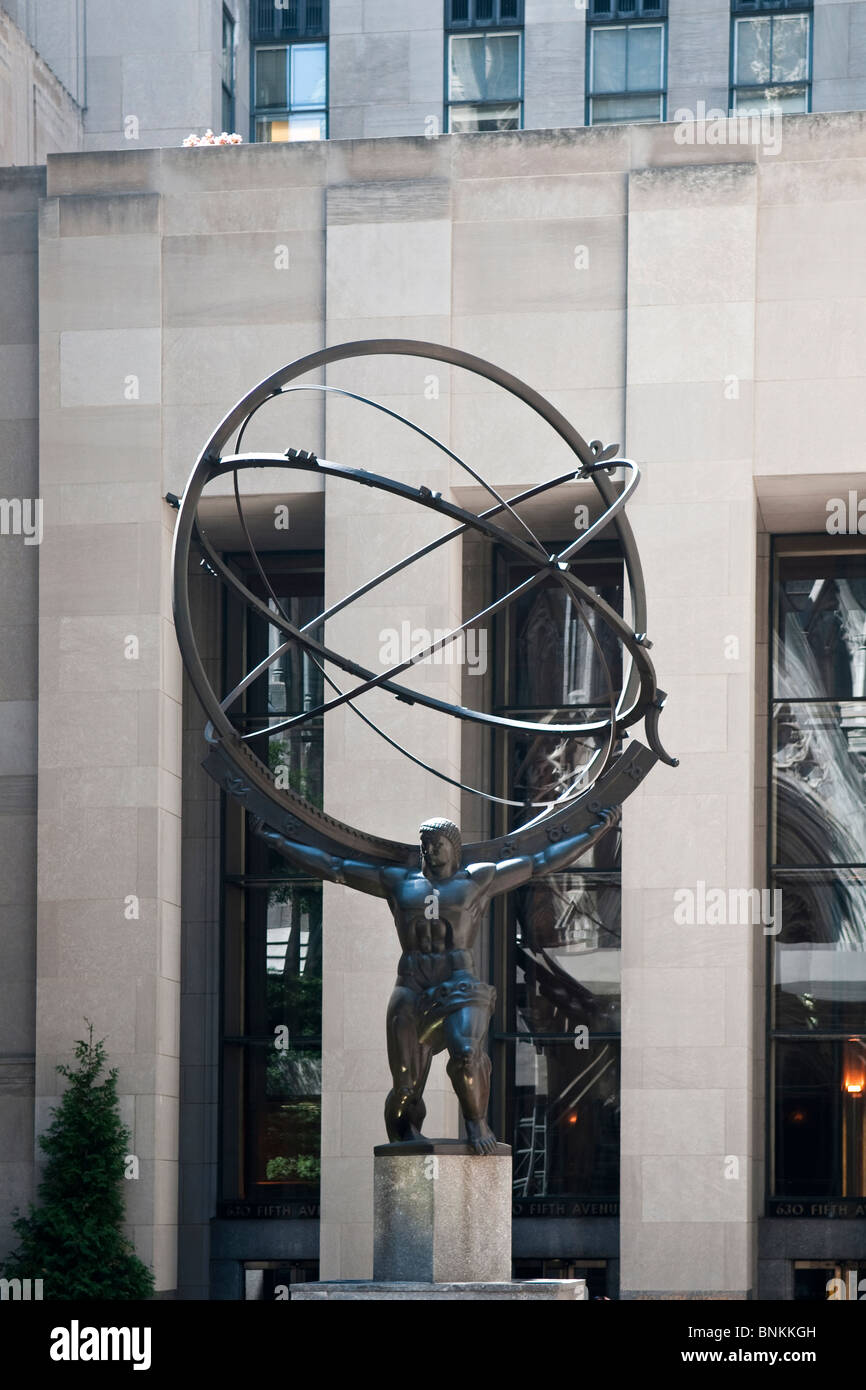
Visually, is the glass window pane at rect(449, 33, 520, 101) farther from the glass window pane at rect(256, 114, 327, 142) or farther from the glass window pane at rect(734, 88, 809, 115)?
the glass window pane at rect(734, 88, 809, 115)

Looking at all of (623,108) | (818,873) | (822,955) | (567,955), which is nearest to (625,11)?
(623,108)

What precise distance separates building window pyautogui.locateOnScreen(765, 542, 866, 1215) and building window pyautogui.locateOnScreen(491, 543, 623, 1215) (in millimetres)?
2388

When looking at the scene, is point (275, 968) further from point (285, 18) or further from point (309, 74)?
point (285, 18)

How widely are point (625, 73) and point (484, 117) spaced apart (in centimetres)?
258

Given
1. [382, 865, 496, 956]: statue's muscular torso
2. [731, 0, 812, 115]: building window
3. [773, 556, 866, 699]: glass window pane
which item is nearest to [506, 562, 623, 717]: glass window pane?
[773, 556, 866, 699]: glass window pane

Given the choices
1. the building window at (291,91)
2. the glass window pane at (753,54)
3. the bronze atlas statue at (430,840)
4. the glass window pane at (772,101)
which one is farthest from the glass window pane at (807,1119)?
the building window at (291,91)

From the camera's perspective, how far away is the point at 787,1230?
28578 millimetres

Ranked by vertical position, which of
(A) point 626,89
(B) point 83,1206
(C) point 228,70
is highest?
(C) point 228,70

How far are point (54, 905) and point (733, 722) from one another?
9.41 m

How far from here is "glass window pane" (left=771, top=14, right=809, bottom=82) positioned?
35875mm

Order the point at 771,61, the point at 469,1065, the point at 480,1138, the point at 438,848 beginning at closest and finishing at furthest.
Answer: the point at 480,1138 → the point at 469,1065 → the point at 438,848 → the point at 771,61

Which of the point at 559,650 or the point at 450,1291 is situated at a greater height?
the point at 559,650

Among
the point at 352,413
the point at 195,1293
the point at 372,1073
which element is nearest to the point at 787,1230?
the point at 372,1073

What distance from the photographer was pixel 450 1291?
16.1m
